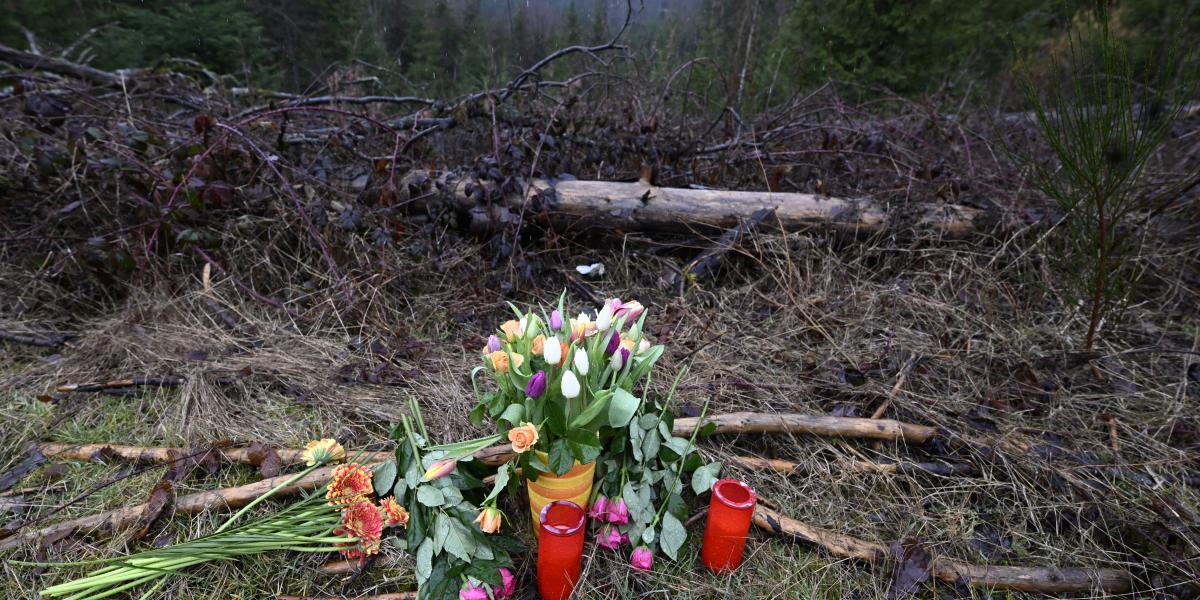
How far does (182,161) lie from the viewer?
277 cm

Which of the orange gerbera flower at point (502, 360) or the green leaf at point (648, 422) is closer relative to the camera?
the orange gerbera flower at point (502, 360)

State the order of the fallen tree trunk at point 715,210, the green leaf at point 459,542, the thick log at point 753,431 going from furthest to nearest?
1. the fallen tree trunk at point 715,210
2. the thick log at point 753,431
3. the green leaf at point 459,542

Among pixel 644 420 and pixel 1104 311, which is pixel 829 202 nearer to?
pixel 1104 311

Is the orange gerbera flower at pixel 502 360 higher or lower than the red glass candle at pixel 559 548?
higher

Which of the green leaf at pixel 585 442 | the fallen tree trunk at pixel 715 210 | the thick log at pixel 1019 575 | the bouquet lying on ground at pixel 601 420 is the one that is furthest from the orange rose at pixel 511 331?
the fallen tree trunk at pixel 715 210

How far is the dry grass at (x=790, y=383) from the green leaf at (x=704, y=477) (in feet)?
0.60

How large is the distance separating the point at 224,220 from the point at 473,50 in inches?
154

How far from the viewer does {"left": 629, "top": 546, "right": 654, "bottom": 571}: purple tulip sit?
4.64 feet

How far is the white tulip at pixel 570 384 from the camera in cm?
122

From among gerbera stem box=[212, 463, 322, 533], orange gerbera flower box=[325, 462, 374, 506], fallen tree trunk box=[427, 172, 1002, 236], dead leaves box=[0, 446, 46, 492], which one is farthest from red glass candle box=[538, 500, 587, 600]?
fallen tree trunk box=[427, 172, 1002, 236]

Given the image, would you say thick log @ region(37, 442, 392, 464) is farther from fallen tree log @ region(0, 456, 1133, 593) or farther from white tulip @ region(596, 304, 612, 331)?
white tulip @ region(596, 304, 612, 331)

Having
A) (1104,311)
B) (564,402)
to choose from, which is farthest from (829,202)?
(564,402)

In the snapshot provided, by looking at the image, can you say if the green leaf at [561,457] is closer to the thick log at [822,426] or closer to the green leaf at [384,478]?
the green leaf at [384,478]

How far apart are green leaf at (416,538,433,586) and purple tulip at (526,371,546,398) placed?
0.47 metres
